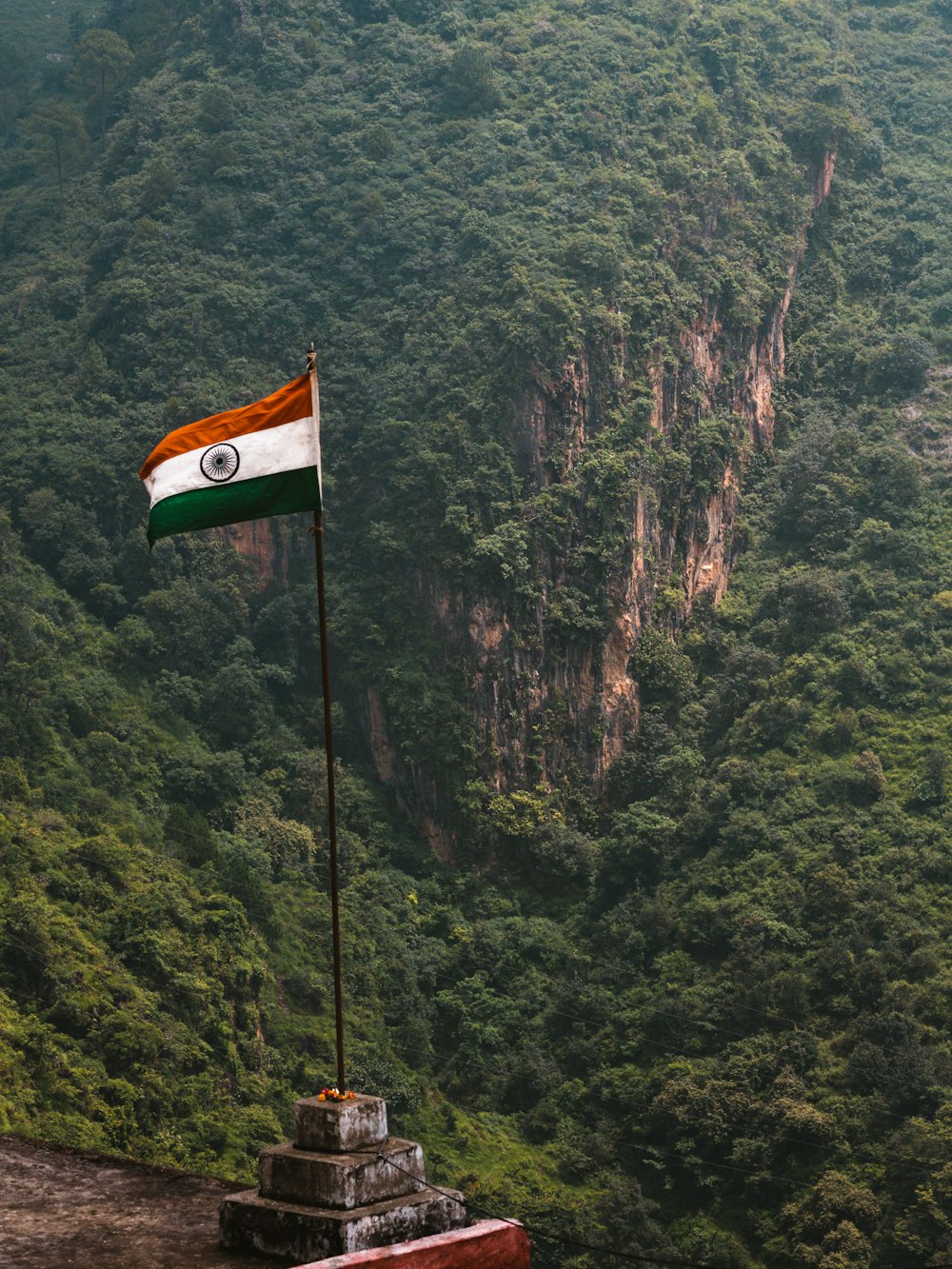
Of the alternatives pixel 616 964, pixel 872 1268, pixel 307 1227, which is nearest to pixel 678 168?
pixel 616 964

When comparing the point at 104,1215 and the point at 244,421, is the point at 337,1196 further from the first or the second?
the point at 244,421

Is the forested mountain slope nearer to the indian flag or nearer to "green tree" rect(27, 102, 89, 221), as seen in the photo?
"green tree" rect(27, 102, 89, 221)

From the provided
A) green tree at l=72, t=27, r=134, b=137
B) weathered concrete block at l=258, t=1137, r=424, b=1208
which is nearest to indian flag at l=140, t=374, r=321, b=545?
weathered concrete block at l=258, t=1137, r=424, b=1208

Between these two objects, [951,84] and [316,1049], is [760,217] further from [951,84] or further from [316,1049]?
[316,1049]

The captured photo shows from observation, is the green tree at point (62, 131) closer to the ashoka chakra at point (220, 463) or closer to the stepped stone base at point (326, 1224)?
the ashoka chakra at point (220, 463)

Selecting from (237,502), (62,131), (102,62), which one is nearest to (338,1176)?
(237,502)
